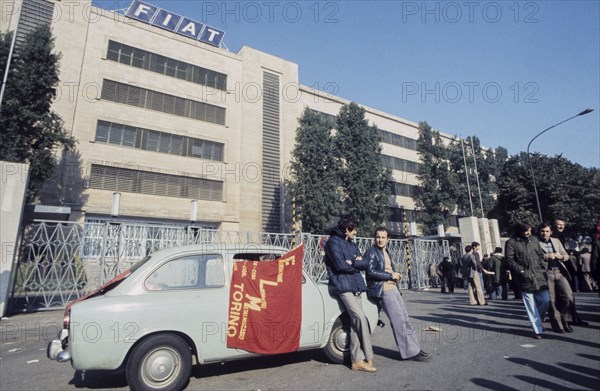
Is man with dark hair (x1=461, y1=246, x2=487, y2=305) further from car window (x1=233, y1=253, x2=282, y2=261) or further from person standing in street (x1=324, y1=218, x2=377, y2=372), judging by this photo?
car window (x1=233, y1=253, x2=282, y2=261)

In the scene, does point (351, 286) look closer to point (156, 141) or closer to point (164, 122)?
point (156, 141)

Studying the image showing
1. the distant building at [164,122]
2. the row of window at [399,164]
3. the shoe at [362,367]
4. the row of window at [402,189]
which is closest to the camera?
the shoe at [362,367]

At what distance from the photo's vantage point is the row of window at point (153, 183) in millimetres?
22219

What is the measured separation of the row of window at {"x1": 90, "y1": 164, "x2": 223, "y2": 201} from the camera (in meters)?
22.2

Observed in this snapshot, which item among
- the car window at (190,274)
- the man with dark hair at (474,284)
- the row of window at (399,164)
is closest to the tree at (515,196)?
the row of window at (399,164)

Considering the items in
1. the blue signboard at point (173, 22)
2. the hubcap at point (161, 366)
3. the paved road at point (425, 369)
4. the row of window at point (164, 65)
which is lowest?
the paved road at point (425, 369)

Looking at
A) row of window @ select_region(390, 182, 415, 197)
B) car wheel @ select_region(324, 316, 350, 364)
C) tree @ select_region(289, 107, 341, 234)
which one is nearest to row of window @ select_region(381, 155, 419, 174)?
row of window @ select_region(390, 182, 415, 197)

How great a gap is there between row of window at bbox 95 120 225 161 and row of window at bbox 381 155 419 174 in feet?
68.2

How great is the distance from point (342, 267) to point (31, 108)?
19.6 m

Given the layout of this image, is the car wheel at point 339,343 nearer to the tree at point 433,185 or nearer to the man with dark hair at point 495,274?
the man with dark hair at point 495,274

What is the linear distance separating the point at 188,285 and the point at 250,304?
86 cm

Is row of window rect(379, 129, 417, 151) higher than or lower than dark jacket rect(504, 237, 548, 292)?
higher

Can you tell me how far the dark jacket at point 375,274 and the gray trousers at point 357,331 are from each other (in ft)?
1.24

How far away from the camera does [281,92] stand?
3241 centimetres
